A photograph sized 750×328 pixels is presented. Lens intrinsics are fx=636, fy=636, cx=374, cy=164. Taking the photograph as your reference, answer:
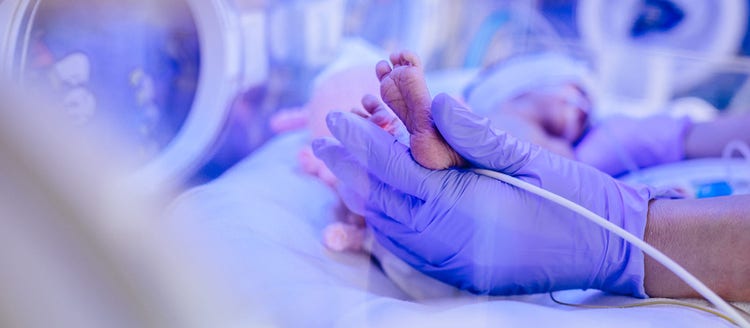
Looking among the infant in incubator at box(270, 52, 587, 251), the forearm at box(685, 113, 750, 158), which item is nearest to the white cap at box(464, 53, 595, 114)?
the infant in incubator at box(270, 52, 587, 251)

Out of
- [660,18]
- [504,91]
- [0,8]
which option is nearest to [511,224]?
[0,8]

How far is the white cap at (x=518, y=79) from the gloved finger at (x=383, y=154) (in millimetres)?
699

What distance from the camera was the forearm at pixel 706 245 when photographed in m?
0.87

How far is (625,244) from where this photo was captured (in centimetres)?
86

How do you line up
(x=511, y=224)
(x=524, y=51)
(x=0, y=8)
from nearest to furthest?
(x=0, y=8) < (x=511, y=224) < (x=524, y=51)

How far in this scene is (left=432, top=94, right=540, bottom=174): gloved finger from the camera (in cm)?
78

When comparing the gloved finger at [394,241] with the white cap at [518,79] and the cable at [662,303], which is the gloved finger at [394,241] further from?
the white cap at [518,79]

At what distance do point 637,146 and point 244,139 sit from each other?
962 millimetres

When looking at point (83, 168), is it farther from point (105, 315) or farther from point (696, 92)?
point (696, 92)

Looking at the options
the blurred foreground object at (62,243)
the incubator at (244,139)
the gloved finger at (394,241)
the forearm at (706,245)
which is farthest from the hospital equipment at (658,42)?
the blurred foreground object at (62,243)

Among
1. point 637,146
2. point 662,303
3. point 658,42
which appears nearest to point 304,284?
point 662,303

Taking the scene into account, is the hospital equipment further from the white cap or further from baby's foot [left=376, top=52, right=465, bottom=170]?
baby's foot [left=376, top=52, right=465, bottom=170]

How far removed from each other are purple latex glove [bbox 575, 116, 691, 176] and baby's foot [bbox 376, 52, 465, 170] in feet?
2.59

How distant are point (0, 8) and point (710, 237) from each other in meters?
0.93
